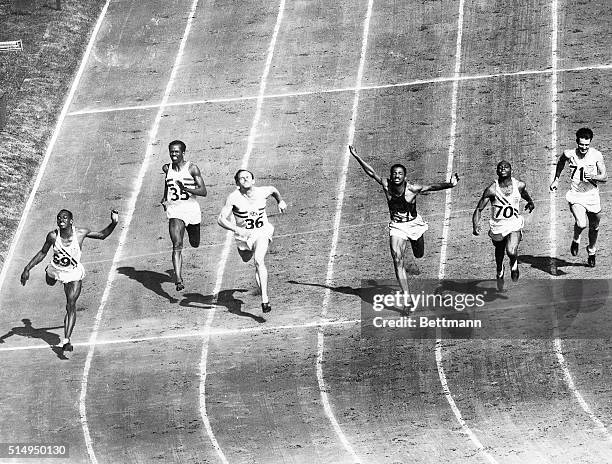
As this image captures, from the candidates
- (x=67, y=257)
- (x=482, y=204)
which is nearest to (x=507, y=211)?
(x=482, y=204)

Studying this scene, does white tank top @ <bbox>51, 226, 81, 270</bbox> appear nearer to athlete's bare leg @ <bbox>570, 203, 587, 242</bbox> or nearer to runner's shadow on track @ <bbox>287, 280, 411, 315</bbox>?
runner's shadow on track @ <bbox>287, 280, 411, 315</bbox>

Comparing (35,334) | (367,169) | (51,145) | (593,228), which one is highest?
(51,145)

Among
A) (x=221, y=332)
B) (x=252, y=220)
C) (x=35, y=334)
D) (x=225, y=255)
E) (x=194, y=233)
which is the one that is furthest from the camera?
(x=225, y=255)

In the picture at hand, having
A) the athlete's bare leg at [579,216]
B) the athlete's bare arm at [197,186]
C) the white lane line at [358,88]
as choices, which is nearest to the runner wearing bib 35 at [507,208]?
the athlete's bare leg at [579,216]

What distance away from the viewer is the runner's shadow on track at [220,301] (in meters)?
23.0

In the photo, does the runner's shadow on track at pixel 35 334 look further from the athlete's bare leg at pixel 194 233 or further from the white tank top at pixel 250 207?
the white tank top at pixel 250 207

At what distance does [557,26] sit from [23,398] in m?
16.9

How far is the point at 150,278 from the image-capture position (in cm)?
2445

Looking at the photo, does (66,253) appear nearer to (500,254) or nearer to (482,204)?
(482,204)

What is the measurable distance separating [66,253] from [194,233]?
108 inches

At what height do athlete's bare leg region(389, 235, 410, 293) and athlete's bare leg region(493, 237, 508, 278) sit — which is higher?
athlete's bare leg region(493, 237, 508, 278)

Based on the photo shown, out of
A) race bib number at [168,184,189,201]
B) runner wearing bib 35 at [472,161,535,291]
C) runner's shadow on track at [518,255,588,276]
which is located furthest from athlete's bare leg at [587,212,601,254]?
race bib number at [168,184,189,201]

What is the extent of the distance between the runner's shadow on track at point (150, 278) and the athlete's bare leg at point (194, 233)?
1.04m

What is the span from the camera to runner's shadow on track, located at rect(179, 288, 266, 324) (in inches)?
906
